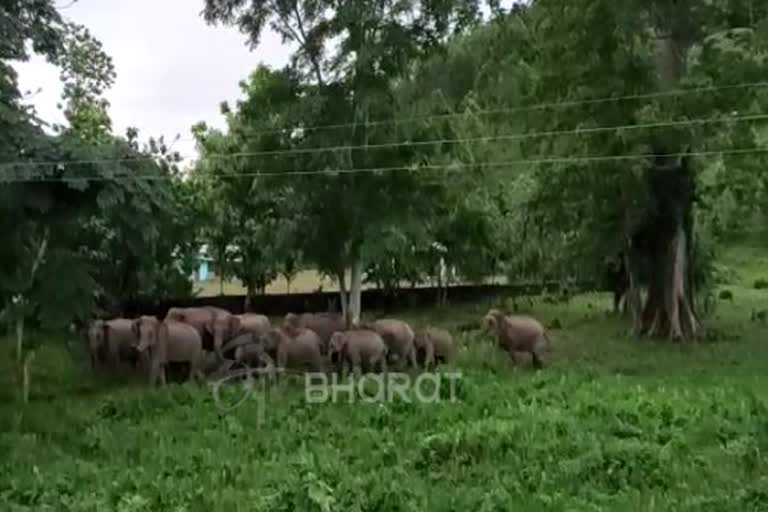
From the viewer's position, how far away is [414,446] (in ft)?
22.1

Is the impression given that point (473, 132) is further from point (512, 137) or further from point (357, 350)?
point (357, 350)

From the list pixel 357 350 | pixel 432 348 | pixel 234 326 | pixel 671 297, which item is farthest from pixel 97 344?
pixel 671 297

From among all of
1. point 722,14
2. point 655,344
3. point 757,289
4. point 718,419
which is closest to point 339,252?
point 655,344

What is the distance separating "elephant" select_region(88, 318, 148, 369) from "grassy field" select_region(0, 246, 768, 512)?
0.35m

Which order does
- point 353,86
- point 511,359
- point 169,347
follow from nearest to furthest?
1. point 169,347
2. point 511,359
3. point 353,86

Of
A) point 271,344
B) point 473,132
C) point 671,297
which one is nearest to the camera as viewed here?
point 271,344

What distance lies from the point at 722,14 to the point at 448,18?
3.22 m

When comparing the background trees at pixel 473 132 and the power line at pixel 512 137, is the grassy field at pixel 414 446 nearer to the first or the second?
the background trees at pixel 473 132

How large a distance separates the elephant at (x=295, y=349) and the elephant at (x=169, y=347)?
2.11 feet

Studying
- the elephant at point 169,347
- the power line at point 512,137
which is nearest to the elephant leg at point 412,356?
the elephant at point 169,347

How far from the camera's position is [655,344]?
1262 centimetres

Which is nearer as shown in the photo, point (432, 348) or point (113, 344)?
Result: point (113, 344)

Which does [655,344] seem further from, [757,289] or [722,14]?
[757,289]

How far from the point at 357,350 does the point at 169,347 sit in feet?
5.81
